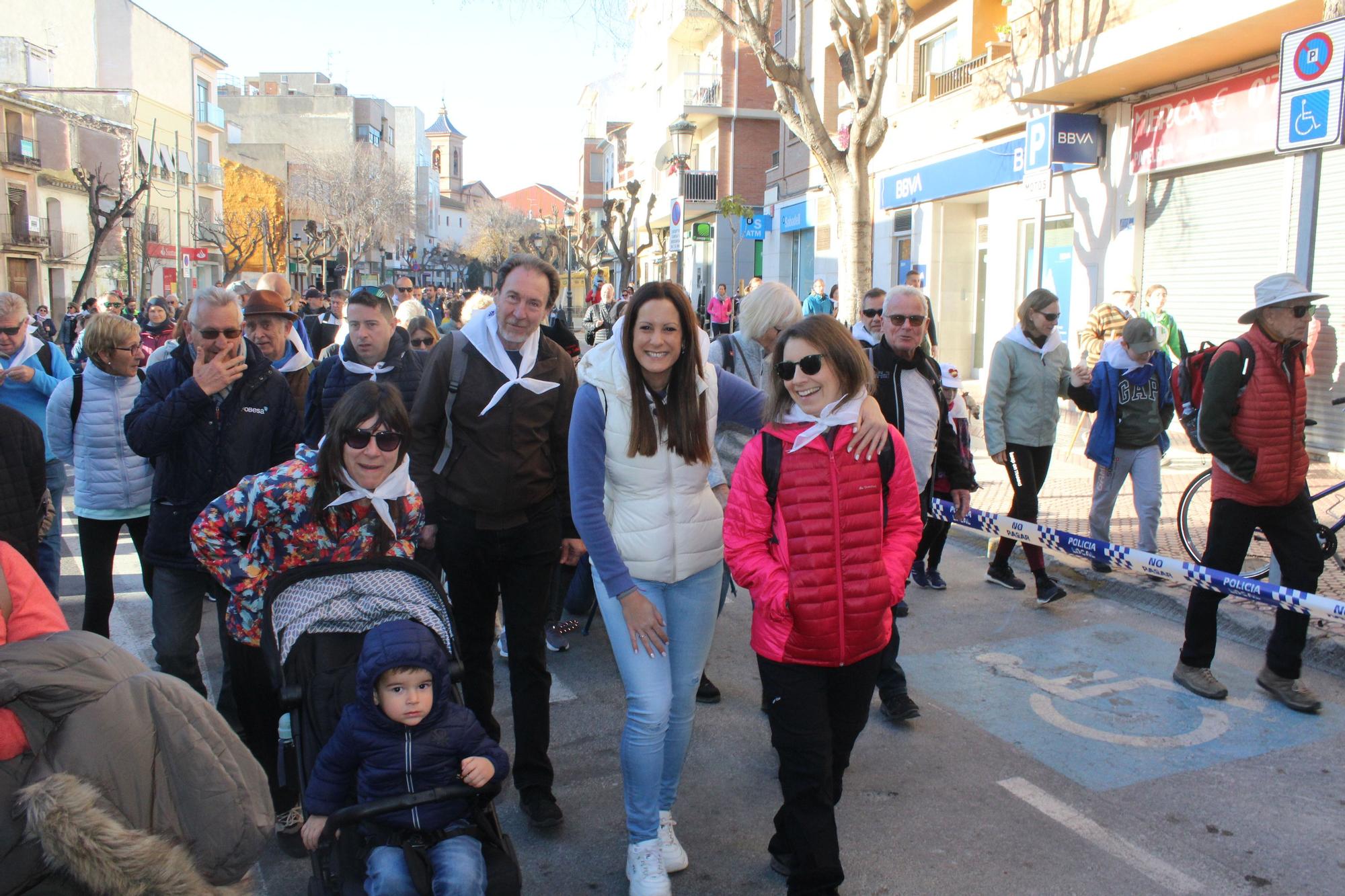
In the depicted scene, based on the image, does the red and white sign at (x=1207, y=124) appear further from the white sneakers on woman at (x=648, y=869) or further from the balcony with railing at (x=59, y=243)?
the balcony with railing at (x=59, y=243)

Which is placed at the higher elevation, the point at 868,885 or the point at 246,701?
the point at 246,701

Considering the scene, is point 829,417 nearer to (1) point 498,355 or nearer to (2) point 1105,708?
(1) point 498,355

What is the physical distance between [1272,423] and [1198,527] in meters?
2.87

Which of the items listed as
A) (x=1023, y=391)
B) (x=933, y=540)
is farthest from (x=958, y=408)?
(x=933, y=540)

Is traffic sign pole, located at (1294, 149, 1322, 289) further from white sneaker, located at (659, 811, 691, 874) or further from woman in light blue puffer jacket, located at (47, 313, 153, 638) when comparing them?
woman in light blue puffer jacket, located at (47, 313, 153, 638)

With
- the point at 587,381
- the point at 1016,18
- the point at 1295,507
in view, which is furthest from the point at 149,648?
the point at 1016,18

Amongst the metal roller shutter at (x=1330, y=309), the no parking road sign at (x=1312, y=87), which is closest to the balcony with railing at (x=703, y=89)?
the metal roller shutter at (x=1330, y=309)

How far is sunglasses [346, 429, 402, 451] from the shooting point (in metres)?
3.14

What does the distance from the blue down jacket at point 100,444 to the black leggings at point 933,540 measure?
14.2ft

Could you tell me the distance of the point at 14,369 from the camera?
235 inches

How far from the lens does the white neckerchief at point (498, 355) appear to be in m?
3.71

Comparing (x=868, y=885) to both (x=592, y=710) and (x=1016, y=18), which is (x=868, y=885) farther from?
(x=1016, y=18)

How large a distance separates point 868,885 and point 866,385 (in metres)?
1.63

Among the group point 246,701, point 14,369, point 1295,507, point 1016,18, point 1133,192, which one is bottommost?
point 246,701
